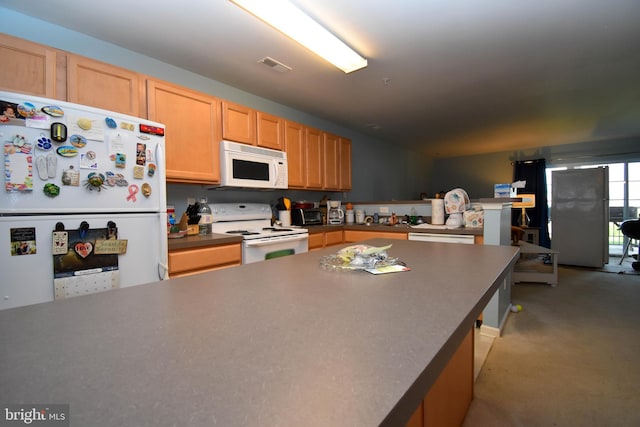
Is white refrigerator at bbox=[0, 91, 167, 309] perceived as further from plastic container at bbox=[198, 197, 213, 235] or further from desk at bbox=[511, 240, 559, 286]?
desk at bbox=[511, 240, 559, 286]

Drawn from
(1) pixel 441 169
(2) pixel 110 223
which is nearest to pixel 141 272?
(2) pixel 110 223

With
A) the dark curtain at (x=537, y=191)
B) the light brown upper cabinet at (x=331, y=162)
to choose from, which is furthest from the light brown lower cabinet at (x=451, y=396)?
the dark curtain at (x=537, y=191)

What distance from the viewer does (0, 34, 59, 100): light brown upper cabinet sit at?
A: 153 cm

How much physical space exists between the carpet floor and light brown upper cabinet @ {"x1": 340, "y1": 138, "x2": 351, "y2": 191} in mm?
2378

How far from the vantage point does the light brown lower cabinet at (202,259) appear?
1916 millimetres

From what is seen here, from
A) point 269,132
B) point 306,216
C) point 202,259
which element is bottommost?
point 202,259

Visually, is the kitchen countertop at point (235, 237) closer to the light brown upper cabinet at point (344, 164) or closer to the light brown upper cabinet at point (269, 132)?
the light brown upper cabinet at point (344, 164)

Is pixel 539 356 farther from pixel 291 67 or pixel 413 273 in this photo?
pixel 291 67

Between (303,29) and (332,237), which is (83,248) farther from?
(332,237)

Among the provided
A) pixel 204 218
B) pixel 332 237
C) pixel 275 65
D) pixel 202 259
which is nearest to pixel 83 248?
pixel 202 259

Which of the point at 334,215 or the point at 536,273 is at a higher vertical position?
the point at 334,215

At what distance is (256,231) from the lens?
8.87ft

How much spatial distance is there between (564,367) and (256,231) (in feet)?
8.31

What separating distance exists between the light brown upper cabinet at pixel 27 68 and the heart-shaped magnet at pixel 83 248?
0.93 m
